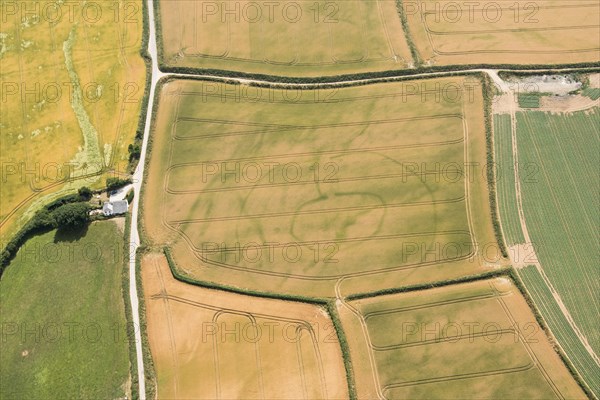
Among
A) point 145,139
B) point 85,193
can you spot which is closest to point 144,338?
point 85,193

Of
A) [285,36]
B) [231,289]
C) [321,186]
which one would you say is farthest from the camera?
[285,36]

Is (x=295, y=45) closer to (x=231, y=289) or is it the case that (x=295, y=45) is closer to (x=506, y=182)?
(x=506, y=182)

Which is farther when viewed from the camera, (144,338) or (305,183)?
(305,183)

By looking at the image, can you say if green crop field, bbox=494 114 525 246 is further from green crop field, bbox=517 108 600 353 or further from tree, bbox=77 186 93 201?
tree, bbox=77 186 93 201

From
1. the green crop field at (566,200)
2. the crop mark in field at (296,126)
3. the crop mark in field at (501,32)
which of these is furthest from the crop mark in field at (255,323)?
the crop mark in field at (501,32)

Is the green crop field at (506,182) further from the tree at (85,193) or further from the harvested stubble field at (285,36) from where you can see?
the tree at (85,193)

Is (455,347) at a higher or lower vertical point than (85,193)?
lower

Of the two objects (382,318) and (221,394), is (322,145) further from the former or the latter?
(221,394)
